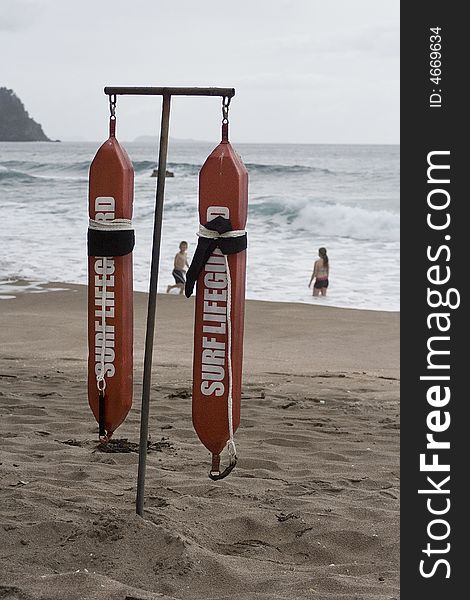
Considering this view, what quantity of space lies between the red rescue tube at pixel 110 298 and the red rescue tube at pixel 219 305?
301 mm

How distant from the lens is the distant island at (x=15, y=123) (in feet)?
279

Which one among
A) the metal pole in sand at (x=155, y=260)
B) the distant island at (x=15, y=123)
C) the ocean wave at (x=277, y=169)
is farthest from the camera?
the distant island at (x=15, y=123)

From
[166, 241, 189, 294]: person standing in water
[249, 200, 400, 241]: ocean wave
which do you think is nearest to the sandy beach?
[166, 241, 189, 294]: person standing in water

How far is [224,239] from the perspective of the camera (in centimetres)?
323

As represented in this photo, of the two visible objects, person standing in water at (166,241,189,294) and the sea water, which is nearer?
person standing in water at (166,241,189,294)

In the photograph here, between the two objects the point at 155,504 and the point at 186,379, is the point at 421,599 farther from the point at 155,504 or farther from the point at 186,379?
the point at 186,379

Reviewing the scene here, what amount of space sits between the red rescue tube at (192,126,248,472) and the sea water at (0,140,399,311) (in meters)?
8.91

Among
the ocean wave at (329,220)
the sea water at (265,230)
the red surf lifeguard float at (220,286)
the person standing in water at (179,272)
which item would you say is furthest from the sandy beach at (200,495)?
the ocean wave at (329,220)

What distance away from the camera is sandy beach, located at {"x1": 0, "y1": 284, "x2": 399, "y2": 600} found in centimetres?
310

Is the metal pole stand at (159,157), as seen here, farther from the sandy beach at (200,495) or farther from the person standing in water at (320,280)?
the person standing in water at (320,280)

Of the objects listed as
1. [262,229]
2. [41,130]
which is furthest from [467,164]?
[41,130]

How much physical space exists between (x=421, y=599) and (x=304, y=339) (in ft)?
21.6

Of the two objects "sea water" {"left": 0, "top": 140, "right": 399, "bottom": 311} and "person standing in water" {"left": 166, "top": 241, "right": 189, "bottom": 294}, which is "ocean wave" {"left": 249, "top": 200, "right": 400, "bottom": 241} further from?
"person standing in water" {"left": 166, "top": 241, "right": 189, "bottom": 294}

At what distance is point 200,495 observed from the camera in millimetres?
3996
